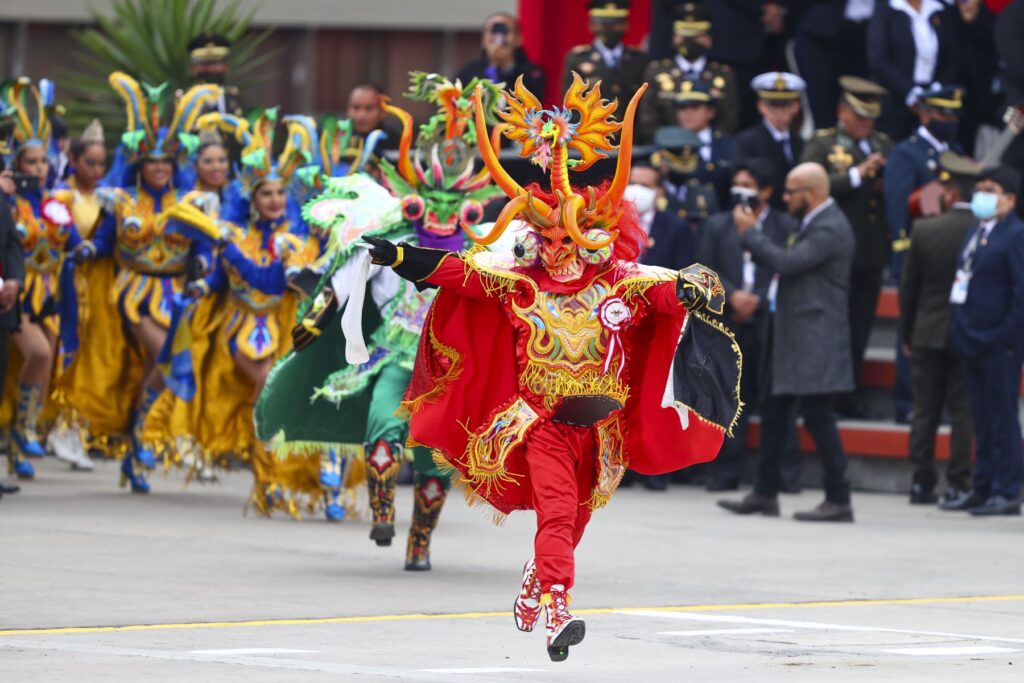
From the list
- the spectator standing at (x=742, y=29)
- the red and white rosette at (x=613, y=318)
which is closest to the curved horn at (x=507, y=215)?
the red and white rosette at (x=613, y=318)

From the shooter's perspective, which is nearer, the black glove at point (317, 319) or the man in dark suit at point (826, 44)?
the black glove at point (317, 319)

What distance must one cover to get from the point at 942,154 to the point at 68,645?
353 inches

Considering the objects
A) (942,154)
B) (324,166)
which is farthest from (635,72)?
(324,166)

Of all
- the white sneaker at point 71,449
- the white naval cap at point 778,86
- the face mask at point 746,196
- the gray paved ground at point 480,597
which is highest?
the white naval cap at point 778,86

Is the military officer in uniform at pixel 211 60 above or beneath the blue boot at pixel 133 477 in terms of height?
above

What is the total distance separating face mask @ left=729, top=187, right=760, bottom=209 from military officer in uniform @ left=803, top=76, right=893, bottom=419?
4.85 feet

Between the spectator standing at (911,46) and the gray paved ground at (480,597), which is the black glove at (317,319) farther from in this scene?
the spectator standing at (911,46)

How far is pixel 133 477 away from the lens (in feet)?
A: 47.3

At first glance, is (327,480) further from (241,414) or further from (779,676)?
(779,676)

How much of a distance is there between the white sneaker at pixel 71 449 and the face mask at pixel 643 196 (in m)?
4.39

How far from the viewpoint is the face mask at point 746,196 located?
1428 cm

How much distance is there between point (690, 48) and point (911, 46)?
68.2 inches

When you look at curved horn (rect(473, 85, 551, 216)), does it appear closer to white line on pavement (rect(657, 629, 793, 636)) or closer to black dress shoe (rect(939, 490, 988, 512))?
white line on pavement (rect(657, 629, 793, 636))

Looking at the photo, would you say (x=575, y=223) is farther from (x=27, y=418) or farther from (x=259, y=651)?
(x=27, y=418)
